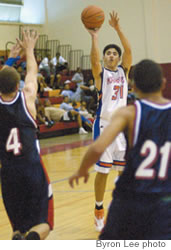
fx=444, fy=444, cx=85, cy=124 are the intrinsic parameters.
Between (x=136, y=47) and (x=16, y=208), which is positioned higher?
(x=136, y=47)

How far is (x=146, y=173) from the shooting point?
7.97ft

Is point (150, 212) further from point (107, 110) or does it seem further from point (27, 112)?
point (107, 110)

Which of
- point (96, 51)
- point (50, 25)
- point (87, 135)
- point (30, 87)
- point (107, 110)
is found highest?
point (50, 25)

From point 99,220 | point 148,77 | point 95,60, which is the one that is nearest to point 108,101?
point 95,60

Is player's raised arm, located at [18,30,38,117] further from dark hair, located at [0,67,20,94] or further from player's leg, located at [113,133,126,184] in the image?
player's leg, located at [113,133,126,184]

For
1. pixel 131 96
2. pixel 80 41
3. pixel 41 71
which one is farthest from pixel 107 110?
pixel 80 41

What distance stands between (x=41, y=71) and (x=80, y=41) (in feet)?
10.9

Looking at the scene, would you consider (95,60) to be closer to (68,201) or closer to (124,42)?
(124,42)

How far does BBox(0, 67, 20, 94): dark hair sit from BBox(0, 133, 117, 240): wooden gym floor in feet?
6.06

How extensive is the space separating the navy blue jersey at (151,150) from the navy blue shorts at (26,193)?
1078mm

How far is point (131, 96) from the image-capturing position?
1460 cm

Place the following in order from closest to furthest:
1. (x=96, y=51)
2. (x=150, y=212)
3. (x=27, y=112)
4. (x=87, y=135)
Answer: (x=150, y=212) < (x=27, y=112) < (x=96, y=51) < (x=87, y=135)

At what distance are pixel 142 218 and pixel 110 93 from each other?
251cm

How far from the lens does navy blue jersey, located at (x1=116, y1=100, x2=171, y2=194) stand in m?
2.42
